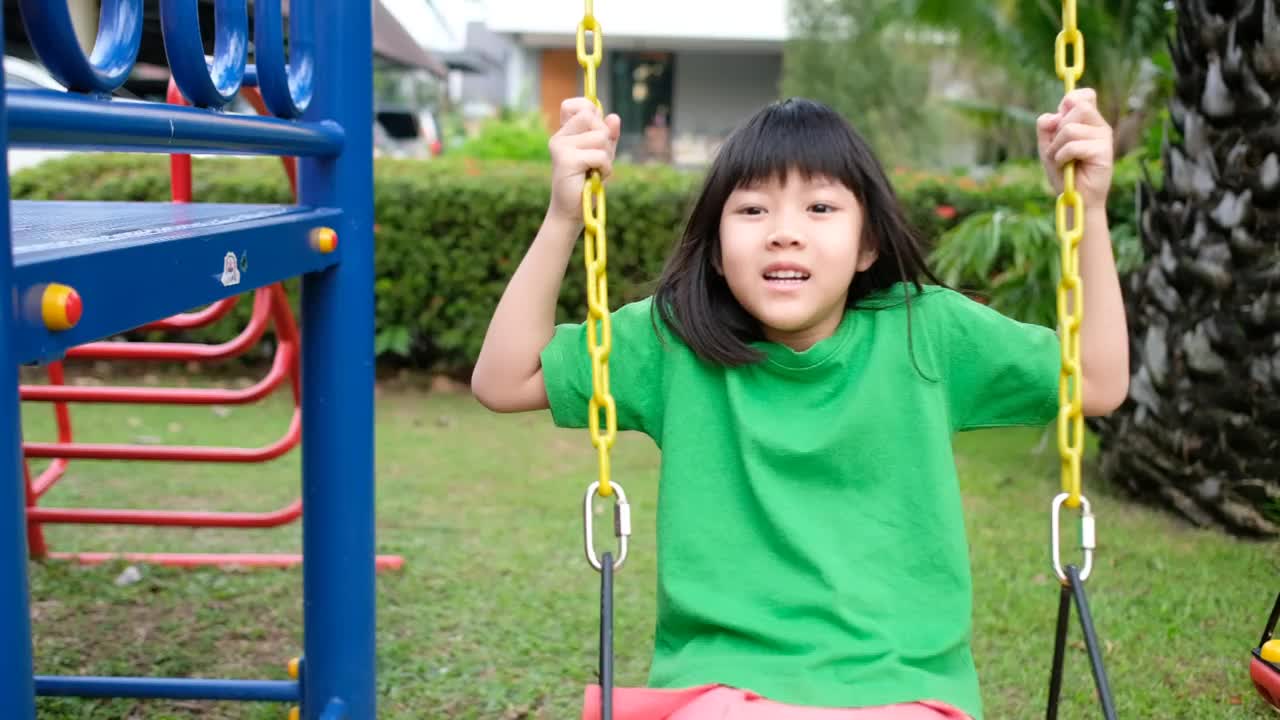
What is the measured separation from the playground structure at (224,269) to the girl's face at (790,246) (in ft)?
2.28

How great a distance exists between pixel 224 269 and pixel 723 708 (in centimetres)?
87

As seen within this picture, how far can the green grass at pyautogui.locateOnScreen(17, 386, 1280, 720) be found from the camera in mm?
3217

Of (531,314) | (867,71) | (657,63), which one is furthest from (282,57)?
(657,63)

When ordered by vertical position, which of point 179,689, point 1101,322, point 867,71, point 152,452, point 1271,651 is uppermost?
point 867,71

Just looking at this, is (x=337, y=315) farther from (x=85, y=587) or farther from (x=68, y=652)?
(x=85, y=587)

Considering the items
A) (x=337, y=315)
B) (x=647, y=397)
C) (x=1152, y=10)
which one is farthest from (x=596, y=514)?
(x=1152, y=10)

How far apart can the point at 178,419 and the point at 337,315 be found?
4.76 metres

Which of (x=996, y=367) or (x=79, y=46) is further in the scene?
(x=996, y=367)

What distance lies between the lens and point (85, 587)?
4.02 meters

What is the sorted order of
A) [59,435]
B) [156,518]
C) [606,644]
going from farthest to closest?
[59,435] → [156,518] → [606,644]

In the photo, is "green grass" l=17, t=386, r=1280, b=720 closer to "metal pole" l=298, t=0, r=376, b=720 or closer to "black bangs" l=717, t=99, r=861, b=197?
"metal pole" l=298, t=0, r=376, b=720

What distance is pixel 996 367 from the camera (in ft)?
6.41

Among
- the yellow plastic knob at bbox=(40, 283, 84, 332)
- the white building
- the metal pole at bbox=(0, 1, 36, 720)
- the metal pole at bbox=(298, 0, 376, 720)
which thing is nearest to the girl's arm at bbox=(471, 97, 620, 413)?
the metal pole at bbox=(298, 0, 376, 720)

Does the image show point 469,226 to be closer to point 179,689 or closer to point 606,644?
point 179,689
